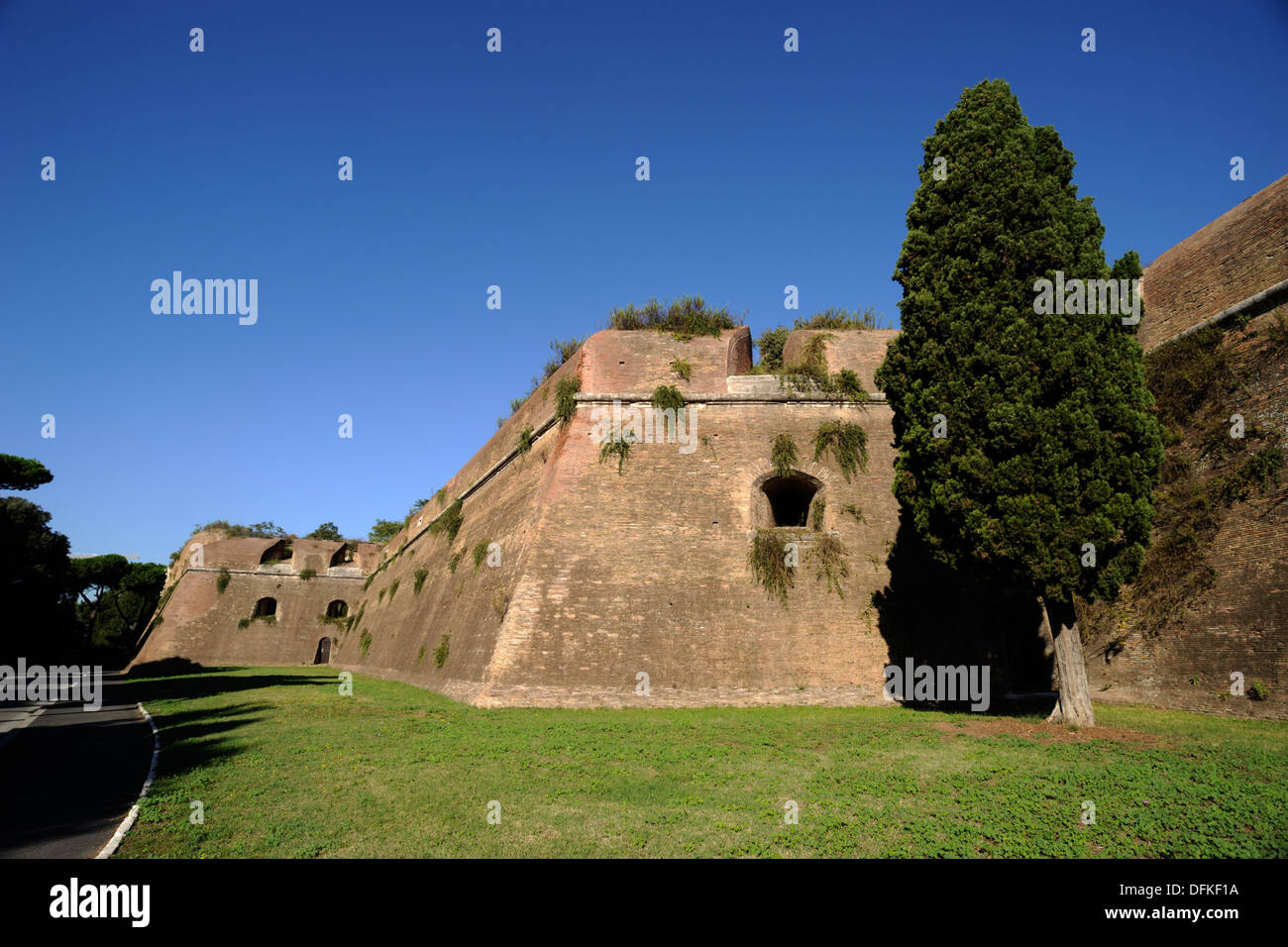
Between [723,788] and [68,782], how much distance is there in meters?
7.61

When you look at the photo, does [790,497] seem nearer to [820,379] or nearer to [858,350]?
[820,379]

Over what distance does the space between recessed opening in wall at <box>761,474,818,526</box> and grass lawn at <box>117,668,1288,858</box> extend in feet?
19.8

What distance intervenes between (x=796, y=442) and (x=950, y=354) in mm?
5419

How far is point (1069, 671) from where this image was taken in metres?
9.84

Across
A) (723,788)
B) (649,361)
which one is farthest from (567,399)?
(723,788)

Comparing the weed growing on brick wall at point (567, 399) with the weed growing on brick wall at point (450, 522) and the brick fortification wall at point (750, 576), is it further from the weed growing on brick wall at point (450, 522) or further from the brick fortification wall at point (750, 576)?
the weed growing on brick wall at point (450, 522)

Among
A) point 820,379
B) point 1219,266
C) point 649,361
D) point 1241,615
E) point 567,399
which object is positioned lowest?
point 1241,615

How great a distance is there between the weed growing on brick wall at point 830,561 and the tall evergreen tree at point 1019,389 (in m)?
3.49

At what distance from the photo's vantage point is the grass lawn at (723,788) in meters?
5.18

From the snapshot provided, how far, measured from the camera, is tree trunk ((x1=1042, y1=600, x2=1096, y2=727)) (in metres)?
9.59

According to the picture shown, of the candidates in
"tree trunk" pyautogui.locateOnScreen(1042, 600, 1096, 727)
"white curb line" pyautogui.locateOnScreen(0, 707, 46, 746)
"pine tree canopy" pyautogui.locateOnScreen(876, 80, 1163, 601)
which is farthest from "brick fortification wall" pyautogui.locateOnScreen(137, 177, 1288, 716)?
"white curb line" pyautogui.locateOnScreen(0, 707, 46, 746)

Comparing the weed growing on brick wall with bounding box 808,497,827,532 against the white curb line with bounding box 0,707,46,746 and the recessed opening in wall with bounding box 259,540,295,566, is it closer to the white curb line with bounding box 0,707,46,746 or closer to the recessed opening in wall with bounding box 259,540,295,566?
the white curb line with bounding box 0,707,46,746

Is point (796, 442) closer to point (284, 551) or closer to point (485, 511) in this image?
point (485, 511)
